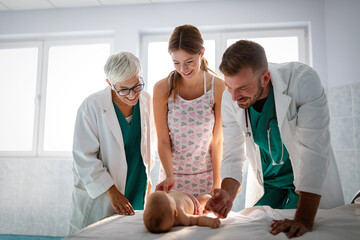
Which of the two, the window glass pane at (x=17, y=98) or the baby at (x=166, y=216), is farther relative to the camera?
the window glass pane at (x=17, y=98)

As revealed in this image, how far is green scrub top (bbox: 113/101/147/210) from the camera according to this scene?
1834 mm

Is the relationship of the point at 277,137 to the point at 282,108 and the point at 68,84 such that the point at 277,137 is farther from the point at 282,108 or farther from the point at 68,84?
the point at 68,84

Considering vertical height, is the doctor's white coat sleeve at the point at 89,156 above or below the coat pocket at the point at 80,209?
above

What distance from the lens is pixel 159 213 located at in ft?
4.01

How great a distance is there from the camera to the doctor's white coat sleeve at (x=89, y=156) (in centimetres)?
167

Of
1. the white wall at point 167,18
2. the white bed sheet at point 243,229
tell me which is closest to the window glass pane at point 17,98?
the white wall at point 167,18

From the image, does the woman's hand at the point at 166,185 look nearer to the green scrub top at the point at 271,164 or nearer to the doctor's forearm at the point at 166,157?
the doctor's forearm at the point at 166,157

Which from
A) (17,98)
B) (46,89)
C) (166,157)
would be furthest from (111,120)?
(17,98)

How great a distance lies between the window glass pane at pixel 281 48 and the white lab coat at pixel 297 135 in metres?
2.20

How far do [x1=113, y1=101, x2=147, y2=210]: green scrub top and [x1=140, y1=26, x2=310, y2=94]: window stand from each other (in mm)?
1936

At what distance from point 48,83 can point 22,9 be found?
0.97 m

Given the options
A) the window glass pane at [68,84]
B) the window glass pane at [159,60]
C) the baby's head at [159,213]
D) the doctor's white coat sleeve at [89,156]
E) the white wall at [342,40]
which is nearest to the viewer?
the baby's head at [159,213]

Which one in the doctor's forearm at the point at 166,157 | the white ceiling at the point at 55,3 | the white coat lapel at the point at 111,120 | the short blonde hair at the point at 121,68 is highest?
the white ceiling at the point at 55,3

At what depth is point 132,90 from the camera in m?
1.77
